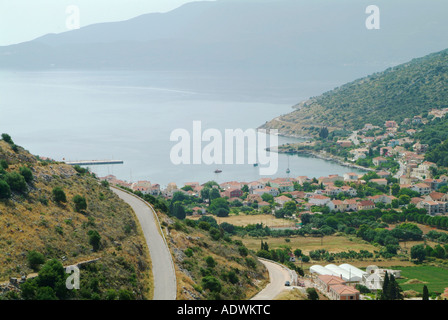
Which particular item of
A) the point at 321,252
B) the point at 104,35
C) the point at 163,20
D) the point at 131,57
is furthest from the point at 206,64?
the point at 321,252

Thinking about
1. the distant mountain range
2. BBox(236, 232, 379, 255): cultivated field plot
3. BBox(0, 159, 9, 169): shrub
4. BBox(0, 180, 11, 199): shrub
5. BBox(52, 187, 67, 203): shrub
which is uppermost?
the distant mountain range

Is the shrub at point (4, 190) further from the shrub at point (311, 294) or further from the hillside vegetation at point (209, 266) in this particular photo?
the shrub at point (311, 294)

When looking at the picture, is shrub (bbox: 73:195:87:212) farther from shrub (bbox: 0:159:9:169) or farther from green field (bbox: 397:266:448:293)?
green field (bbox: 397:266:448:293)

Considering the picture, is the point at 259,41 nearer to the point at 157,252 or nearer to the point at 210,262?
the point at 210,262

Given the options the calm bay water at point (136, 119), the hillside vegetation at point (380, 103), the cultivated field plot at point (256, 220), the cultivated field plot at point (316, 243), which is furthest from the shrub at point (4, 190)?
the hillside vegetation at point (380, 103)

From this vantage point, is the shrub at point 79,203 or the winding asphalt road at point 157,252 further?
the shrub at point 79,203

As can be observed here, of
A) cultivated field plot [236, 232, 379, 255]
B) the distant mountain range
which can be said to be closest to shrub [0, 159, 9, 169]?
cultivated field plot [236, 232, 379, 255]
